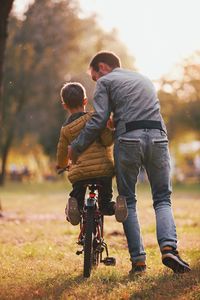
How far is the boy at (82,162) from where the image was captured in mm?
6143

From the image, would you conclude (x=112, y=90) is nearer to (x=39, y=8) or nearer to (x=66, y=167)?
(x=66, y=167)

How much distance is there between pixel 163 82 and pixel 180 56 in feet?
6.36

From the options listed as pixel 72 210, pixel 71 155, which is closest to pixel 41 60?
pixel 71 155

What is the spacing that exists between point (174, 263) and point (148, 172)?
898 millimetres

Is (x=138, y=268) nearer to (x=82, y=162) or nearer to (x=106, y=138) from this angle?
(x=82, y=162)

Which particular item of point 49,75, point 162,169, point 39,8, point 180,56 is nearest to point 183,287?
point 162,169

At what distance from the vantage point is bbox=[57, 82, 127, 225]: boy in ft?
20.2

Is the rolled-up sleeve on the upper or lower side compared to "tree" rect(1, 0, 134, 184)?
lower

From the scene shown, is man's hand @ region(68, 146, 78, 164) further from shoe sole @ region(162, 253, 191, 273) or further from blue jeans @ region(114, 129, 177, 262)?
shoe sole @ region(162, 253, 191, 273)

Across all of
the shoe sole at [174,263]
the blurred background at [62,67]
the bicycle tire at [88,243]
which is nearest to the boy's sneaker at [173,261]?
the shoe sole at [174,263]

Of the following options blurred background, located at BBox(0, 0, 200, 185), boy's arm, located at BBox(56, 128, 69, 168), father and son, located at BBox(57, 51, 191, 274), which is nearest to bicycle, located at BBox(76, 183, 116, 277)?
father and son, located at BBox(57, 51, 191, 274)

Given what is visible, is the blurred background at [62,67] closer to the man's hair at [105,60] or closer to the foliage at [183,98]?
the foliage at [183,98]

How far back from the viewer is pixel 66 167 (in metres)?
6.44

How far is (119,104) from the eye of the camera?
6.21m
